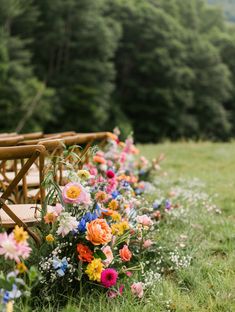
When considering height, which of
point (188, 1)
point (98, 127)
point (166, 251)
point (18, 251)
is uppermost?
point (188, 1)

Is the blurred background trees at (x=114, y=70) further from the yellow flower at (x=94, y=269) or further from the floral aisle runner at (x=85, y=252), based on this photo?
the yellow flower at (x=94, y=269)

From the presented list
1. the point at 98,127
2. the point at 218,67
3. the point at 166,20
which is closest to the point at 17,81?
the point at 98,127

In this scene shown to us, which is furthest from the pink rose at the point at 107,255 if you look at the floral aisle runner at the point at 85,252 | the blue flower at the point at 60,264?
the blue flower at the point at 60,264

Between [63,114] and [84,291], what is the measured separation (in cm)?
2613

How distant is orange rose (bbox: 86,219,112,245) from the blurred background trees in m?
21.4

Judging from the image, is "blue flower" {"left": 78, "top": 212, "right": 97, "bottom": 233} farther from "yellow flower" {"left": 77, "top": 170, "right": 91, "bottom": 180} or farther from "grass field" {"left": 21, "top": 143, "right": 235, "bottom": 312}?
"grass field" {"left": 21, "top": 143, "right": 235, "bottom": 312}

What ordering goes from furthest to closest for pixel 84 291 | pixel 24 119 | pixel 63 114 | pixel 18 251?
1. pixel 63 114
2. pixel 24 119
3. pixel 84 291
4. pixel 18 251

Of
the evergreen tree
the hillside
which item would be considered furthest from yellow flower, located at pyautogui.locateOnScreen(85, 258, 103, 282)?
the hillside

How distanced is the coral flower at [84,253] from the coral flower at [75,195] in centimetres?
26

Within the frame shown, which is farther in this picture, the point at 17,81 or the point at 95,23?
the point at 95,23

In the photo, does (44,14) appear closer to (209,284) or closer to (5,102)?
(5,102)

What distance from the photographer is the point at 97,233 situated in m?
A: 2.73

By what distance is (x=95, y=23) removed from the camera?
29547mm

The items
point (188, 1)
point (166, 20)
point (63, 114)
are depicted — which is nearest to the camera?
point (63, 114)
